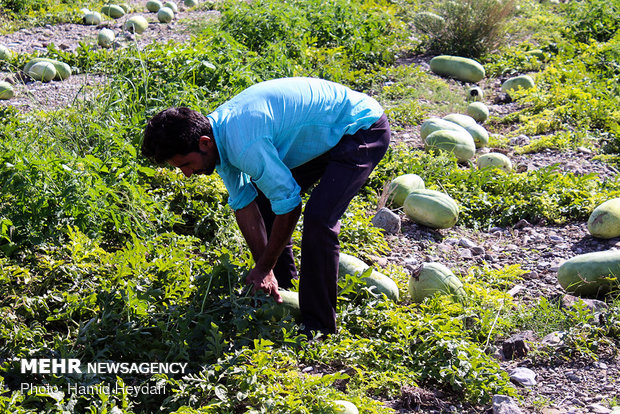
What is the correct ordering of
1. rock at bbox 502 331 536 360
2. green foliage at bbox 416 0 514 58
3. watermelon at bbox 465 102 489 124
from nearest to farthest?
rock at bbox 502 331 536 360 → watermelon at bbox 465 102 489 124 → green foliage at bbox 416 0 514 58

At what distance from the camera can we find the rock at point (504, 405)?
10.3 ft

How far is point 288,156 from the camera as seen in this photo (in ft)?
11.6

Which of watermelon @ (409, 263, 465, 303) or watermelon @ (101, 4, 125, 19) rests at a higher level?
watermelon @ (409, 263, 465, 303)

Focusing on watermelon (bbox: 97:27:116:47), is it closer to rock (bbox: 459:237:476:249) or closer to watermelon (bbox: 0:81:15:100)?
watermelon (bbox: 0:81:15:100)

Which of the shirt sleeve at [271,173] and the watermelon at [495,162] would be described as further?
the watermelon at [495,162]

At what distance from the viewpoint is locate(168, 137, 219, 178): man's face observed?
125 inches

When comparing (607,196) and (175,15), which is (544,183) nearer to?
(607,196)

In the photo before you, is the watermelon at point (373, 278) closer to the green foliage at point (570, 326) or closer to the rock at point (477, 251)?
the green foliage at point (570, 326)

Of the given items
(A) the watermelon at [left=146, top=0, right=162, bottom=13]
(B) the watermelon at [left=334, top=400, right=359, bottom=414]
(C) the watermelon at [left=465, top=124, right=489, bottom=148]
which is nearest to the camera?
(B) the watermelon at [left=334, top=400, right=359, bottom=414]

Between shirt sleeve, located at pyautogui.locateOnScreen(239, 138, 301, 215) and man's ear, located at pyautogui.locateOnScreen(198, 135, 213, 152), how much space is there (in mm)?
165

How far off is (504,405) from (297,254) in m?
1.65

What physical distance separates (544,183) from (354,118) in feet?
9.04

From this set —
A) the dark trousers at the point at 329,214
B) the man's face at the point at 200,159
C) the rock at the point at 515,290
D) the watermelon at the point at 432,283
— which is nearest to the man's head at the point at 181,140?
the man's face at the point at 200,159

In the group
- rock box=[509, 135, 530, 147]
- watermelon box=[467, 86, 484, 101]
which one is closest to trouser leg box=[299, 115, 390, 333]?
rock box=[509, 135, 530, 147]
